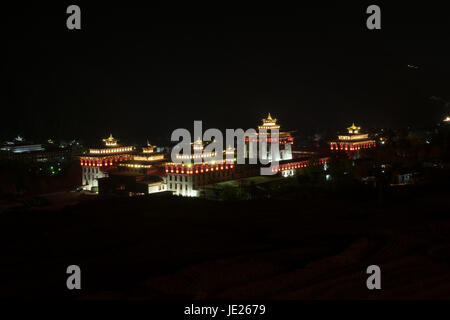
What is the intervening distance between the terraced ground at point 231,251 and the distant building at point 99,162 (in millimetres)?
20053

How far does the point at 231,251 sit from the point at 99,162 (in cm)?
2600

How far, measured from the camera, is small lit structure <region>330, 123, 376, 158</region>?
42500 mm

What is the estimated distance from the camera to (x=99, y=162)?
3353 cm

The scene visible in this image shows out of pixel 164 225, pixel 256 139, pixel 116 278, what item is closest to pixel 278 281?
pixel 116 278

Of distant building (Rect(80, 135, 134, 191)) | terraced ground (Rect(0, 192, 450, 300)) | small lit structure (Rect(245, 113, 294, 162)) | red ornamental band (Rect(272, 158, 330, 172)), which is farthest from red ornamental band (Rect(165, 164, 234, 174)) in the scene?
terraced ground (Rect(0, 192, 450, 300))

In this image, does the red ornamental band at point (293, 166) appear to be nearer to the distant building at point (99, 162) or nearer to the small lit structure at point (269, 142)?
the small lit structure at point (269, 142)

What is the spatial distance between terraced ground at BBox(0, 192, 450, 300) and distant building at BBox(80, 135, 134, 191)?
2005cm

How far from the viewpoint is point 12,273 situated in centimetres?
823

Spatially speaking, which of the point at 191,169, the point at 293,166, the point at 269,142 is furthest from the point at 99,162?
the point at 269,142

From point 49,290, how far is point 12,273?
1199mm

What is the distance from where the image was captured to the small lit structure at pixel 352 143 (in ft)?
139

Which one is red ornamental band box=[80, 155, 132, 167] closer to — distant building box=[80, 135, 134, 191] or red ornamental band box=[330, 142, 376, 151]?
distant building box=[80, 135, 134, 191]

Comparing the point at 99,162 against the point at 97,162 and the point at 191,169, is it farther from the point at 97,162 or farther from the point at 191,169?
the point at 191,169
